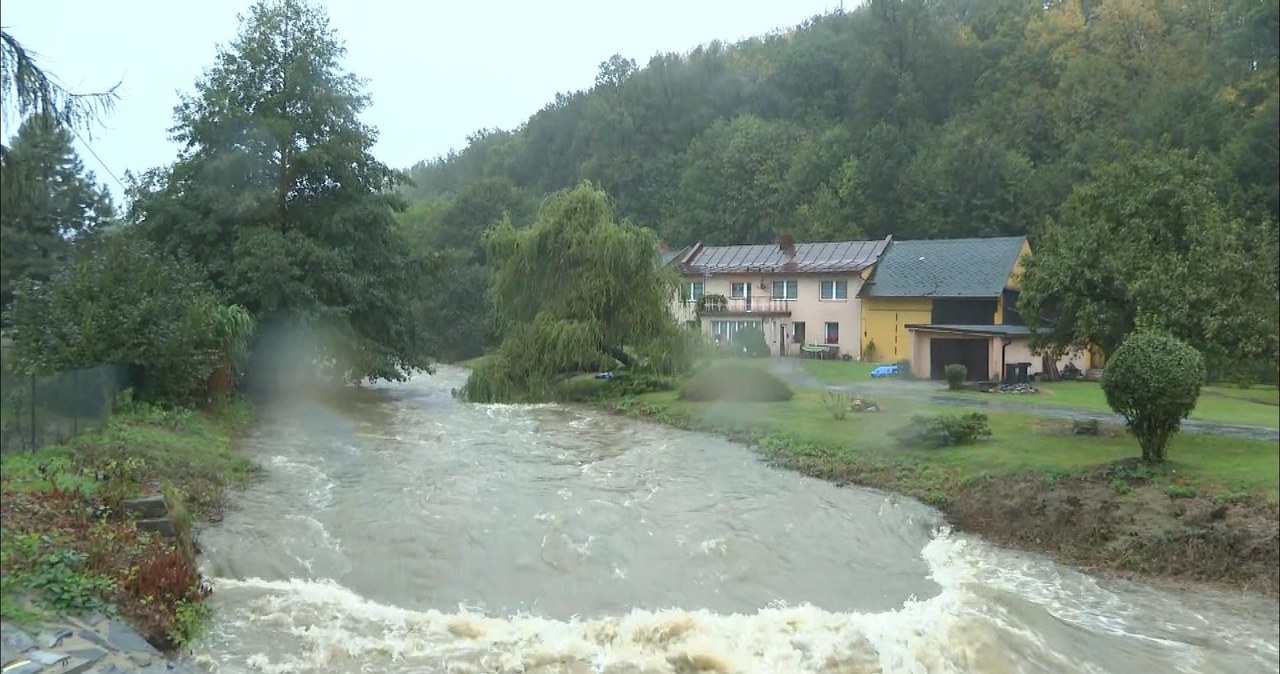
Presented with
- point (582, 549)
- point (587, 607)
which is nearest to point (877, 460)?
point (582, 549)

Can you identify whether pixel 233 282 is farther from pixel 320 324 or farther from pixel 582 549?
pixel 582 549

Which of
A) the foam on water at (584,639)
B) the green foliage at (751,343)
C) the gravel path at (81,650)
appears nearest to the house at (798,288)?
the green foliage at (751,343)

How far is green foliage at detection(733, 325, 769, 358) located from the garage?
2882mm

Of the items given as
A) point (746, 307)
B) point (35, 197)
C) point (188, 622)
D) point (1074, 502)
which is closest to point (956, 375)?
point (746, 307)

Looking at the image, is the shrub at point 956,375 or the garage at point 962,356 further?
the shrub at point 956,375

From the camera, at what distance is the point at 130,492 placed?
9156 millimetres

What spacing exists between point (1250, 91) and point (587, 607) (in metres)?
7.10

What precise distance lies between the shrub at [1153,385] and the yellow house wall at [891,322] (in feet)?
11.1

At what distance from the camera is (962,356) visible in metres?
16.6

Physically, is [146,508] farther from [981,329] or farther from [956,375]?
[981,329]

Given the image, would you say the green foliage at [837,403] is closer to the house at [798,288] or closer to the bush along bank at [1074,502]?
the bush along bank at [1074,502]

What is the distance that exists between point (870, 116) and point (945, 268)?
314 cm

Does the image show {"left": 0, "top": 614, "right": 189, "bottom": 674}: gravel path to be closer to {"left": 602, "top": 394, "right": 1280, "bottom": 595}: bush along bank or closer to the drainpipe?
{"left": 602, "top": 394, "right": 1280, "bottom": 595}: bush along bank

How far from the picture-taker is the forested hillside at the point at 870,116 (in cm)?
1336
